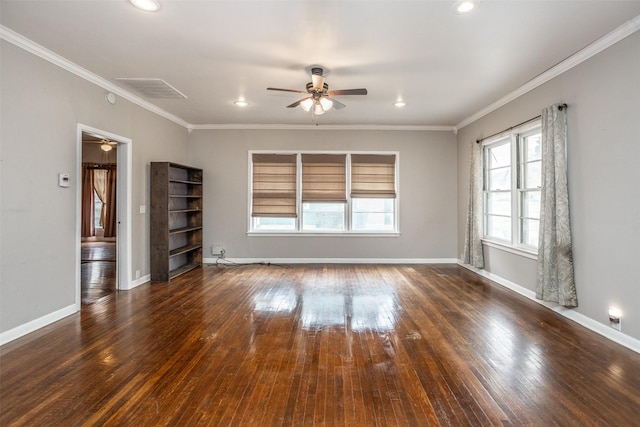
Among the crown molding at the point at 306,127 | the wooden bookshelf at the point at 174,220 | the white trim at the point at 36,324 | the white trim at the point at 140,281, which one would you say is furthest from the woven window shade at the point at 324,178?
the white trim at the point at 36,324

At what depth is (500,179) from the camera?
5410 millimetres

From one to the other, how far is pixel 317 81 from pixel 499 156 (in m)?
3.51

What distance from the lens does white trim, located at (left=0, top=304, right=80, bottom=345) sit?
9.91 ft

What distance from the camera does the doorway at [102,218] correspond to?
14.3ft

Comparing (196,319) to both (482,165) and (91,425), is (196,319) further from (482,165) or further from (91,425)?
(482,165)

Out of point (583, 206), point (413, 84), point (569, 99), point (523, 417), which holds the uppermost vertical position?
point (413, 84)

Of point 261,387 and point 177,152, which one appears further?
point 177,152

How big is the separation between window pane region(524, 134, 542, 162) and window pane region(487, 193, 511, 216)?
708 mm

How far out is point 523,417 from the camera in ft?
6.51

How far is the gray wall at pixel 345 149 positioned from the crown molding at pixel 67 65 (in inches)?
65.0

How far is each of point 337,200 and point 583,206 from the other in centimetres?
417

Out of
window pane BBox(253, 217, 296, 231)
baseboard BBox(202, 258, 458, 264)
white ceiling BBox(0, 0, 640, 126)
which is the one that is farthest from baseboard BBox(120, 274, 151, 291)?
white ceiling BBox(0, 0, 640, 126)

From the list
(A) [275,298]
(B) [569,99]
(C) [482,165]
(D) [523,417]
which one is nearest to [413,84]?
(B) [569,99]

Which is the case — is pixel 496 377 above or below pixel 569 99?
below
